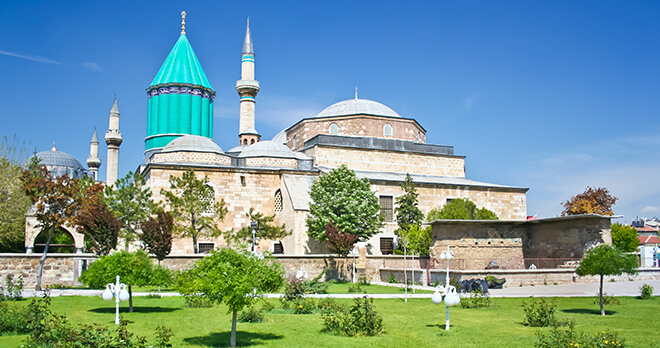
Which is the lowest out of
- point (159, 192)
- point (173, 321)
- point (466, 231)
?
point (173, 321)

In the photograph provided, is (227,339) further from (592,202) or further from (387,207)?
(592,202)

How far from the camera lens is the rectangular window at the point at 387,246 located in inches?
1115

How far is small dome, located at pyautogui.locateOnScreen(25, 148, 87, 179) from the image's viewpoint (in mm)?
49944

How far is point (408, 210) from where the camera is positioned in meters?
Result: 28.0

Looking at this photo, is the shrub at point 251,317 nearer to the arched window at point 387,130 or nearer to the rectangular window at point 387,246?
the rectangular window at point 387,246

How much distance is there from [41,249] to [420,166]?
2313cm

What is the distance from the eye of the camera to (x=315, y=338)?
858cm

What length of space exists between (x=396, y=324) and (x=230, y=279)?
350 cm

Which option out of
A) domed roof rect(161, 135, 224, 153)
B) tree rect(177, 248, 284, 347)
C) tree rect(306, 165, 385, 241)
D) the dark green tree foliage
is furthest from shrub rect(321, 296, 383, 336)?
domed roof rect(161, 135, 224, 153)

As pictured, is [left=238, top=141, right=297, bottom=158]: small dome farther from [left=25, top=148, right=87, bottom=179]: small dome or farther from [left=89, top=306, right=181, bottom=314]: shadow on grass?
[left=25, top=148, right=87, bottom=179]: small dome

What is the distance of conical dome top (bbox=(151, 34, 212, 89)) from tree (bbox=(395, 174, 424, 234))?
53.2 feet

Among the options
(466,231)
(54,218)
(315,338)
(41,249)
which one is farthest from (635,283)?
(41,249)

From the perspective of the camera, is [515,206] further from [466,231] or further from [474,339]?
[474,339]

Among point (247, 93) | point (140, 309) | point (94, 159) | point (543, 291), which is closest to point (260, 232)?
point (247, 93)
